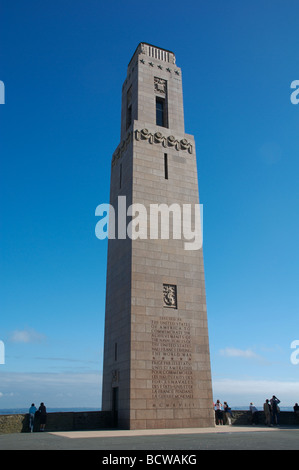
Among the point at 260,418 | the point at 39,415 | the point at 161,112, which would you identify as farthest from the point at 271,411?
the point at 161,112

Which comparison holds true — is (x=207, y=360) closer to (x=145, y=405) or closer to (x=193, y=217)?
(x=145, y=405)

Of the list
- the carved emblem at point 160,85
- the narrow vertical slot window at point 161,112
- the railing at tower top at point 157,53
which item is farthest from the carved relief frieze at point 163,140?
the railing at tower top at point 157,53

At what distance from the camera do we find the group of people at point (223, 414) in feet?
86.2

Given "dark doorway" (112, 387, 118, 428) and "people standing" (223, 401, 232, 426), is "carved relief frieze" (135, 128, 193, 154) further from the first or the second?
"people standing" (223, 401, 232, 426)

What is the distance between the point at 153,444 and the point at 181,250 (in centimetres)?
1566

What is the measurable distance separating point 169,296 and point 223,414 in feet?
30.6

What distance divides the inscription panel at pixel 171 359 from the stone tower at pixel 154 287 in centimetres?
6

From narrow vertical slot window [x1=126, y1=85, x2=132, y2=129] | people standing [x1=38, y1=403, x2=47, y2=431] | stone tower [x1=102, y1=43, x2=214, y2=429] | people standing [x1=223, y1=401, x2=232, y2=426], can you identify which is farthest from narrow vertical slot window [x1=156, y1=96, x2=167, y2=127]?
people standing [x1=38, y1=403, x2=47, y2=431]

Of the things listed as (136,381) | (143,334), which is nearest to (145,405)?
(136,381)

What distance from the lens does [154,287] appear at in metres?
25.3

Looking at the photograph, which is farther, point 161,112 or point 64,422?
point 161,112

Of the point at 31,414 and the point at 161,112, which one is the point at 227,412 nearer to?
the point at 31,414

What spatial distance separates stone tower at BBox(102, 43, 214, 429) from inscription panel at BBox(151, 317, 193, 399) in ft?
0.20

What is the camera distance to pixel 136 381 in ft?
74.4
